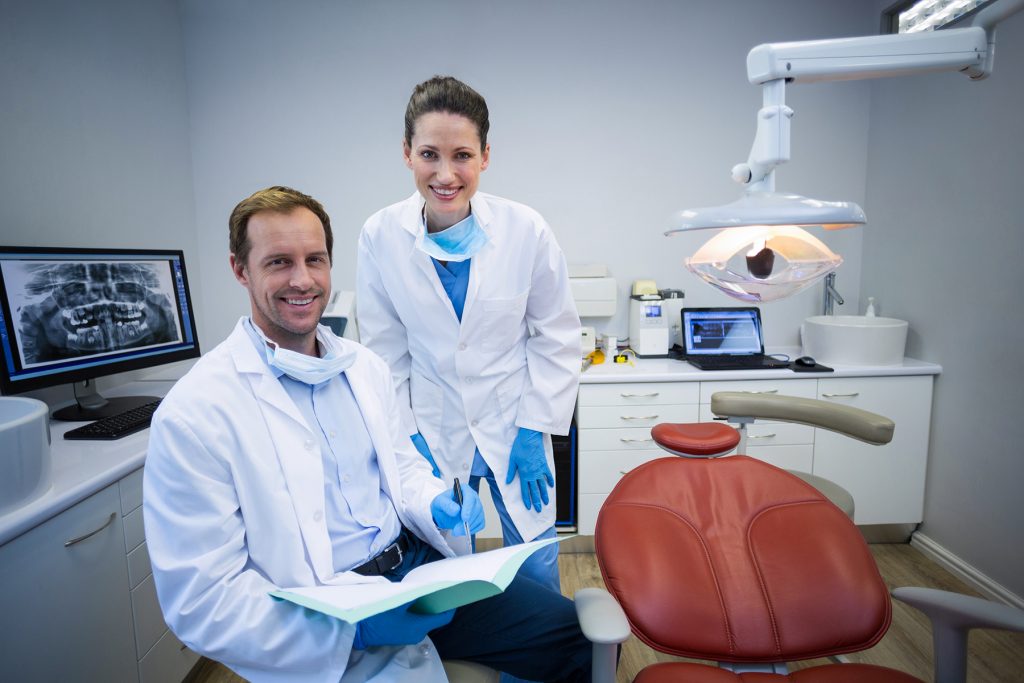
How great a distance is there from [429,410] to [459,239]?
496mm

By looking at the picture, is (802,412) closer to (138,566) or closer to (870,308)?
(870,308)

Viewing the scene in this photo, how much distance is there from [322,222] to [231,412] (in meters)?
0.43

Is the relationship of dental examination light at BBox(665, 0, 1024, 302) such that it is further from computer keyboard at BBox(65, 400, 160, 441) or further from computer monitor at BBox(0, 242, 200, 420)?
computer monitor at BBox(0, 242, 200, 420)

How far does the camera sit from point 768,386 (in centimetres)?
229

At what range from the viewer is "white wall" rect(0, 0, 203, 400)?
5.62ft

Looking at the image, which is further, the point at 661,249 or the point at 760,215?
the point at 661,249

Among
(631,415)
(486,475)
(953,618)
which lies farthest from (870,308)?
(486,475)

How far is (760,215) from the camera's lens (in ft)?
2.69

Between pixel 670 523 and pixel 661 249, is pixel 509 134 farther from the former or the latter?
pixel 670 523

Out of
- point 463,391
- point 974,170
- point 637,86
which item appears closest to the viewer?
point 463,391

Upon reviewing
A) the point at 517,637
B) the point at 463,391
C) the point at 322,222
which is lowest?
the point at 517,637

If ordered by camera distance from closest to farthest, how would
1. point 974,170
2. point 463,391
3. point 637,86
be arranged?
point 463,391
point 974,170
point 637,86

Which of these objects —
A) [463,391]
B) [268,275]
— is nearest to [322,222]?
[268,275]

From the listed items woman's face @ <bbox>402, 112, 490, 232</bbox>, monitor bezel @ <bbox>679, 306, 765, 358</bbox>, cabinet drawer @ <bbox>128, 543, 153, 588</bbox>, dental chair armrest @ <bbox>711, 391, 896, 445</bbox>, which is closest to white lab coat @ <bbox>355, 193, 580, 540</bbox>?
woman's face @ <bbox>402, 112, 490, 232</bbox>
